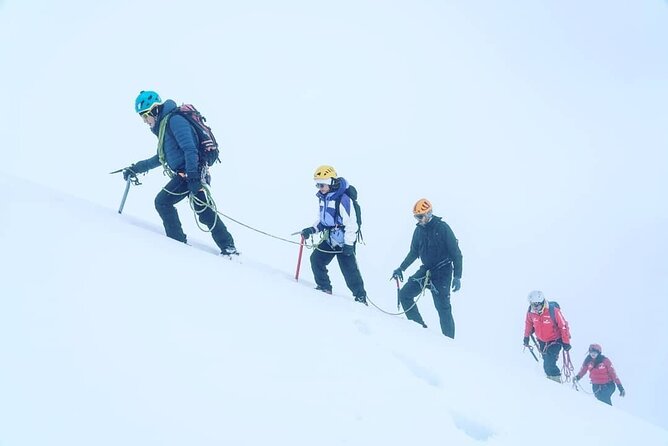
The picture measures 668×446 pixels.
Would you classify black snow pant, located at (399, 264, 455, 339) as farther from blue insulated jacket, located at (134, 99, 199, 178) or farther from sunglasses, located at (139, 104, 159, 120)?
sunglasses, located at (139, 104, 159, 120)

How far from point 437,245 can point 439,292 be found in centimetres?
89

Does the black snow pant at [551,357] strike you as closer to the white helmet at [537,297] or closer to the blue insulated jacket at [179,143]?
the white helmet at [537,297]

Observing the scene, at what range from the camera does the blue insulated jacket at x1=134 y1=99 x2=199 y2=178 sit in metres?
5.84

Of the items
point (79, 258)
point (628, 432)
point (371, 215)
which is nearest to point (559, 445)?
point (628, 432)

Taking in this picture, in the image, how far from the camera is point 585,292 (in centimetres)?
7981

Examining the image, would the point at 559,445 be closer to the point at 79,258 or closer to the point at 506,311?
the point at 79,258

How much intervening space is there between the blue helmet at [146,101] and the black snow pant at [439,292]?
218 inches

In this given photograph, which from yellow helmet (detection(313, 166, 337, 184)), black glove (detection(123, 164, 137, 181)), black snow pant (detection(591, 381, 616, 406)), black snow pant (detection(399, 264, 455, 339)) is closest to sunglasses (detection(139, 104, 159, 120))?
black glove (detection(123, 164, 137, 181))

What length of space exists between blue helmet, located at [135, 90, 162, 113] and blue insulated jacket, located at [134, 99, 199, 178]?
0.50ft

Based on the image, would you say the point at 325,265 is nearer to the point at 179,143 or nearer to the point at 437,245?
the point at 437,245

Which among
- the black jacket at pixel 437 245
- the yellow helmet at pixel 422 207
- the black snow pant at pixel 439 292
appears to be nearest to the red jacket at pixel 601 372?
the black snow pant at pixel 439 292

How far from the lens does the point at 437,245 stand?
7805mm

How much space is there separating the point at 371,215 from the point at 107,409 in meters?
167

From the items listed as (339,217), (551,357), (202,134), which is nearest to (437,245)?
(339,217)
